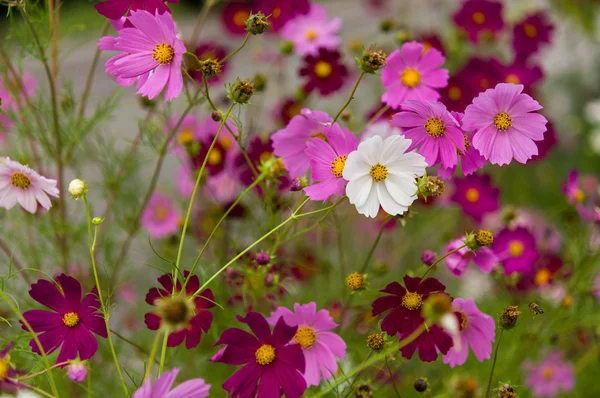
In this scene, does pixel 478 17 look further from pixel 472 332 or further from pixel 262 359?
pixel 262 359

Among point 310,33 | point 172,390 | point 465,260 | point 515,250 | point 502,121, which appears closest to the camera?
point 172,390

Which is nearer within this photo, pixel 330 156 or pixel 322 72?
pixel 330 156

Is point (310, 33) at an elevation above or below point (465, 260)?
above

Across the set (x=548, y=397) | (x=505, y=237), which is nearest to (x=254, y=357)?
(x=505, y=237)

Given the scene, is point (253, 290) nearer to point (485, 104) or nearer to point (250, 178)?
point (250, 178)

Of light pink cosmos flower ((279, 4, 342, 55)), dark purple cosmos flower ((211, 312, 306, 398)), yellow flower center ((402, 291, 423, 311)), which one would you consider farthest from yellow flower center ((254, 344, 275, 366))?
light pink cosmos flower ((279, 4, 342, 55))

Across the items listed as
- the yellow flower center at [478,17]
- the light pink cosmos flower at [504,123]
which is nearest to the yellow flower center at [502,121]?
the light pink cosmos flower at [504,123]

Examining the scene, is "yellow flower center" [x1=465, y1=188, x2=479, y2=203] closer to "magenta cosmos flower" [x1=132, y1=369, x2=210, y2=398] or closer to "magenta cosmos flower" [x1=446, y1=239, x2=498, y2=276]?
"magenta cosmos flower" [x1=446, y1=239, x2=498, y2=276]

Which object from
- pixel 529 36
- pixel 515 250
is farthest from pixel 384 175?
pixel 529 36
